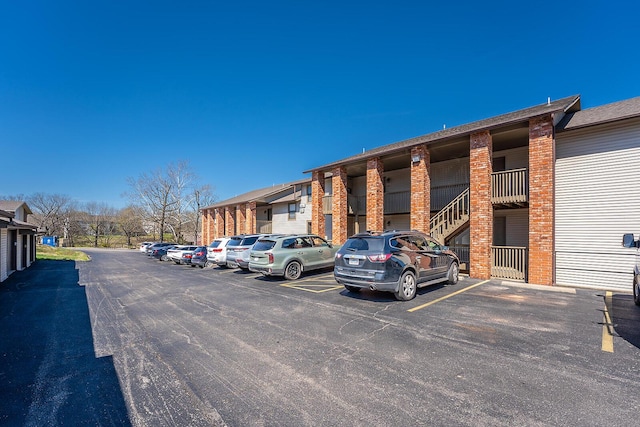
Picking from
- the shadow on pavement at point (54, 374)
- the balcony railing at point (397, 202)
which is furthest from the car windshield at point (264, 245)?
the balcony railing at point (397, 202)

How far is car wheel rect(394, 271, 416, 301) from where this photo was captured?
24.2ft

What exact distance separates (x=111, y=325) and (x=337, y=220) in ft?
42.4

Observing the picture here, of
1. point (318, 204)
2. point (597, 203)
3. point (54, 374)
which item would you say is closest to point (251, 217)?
point (318, 204)

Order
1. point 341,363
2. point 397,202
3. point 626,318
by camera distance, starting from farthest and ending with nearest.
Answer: point 397,202, point 626,318, point 341,363

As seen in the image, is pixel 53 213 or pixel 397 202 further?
pixel 53 213

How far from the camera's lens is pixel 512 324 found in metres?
5.61

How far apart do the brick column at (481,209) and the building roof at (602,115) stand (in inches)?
99.6

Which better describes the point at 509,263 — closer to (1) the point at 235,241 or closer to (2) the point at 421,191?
(2) the point at 421,191

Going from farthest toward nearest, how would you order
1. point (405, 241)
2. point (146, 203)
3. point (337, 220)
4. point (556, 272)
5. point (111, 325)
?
point (146, 203)
point (337, 220)
point (556, 272)
point (405, 241)
point (111, 325)

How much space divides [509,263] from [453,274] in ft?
9.32

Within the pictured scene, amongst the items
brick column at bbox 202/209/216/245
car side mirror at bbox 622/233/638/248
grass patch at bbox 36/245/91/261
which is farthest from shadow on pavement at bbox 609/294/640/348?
brick column at bbox 202/209/216/245

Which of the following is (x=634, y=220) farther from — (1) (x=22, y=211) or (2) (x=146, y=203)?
(2) (x=146, y=203)

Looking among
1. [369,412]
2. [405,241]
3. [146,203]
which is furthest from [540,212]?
[146,203]

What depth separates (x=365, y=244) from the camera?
7.80 metres
